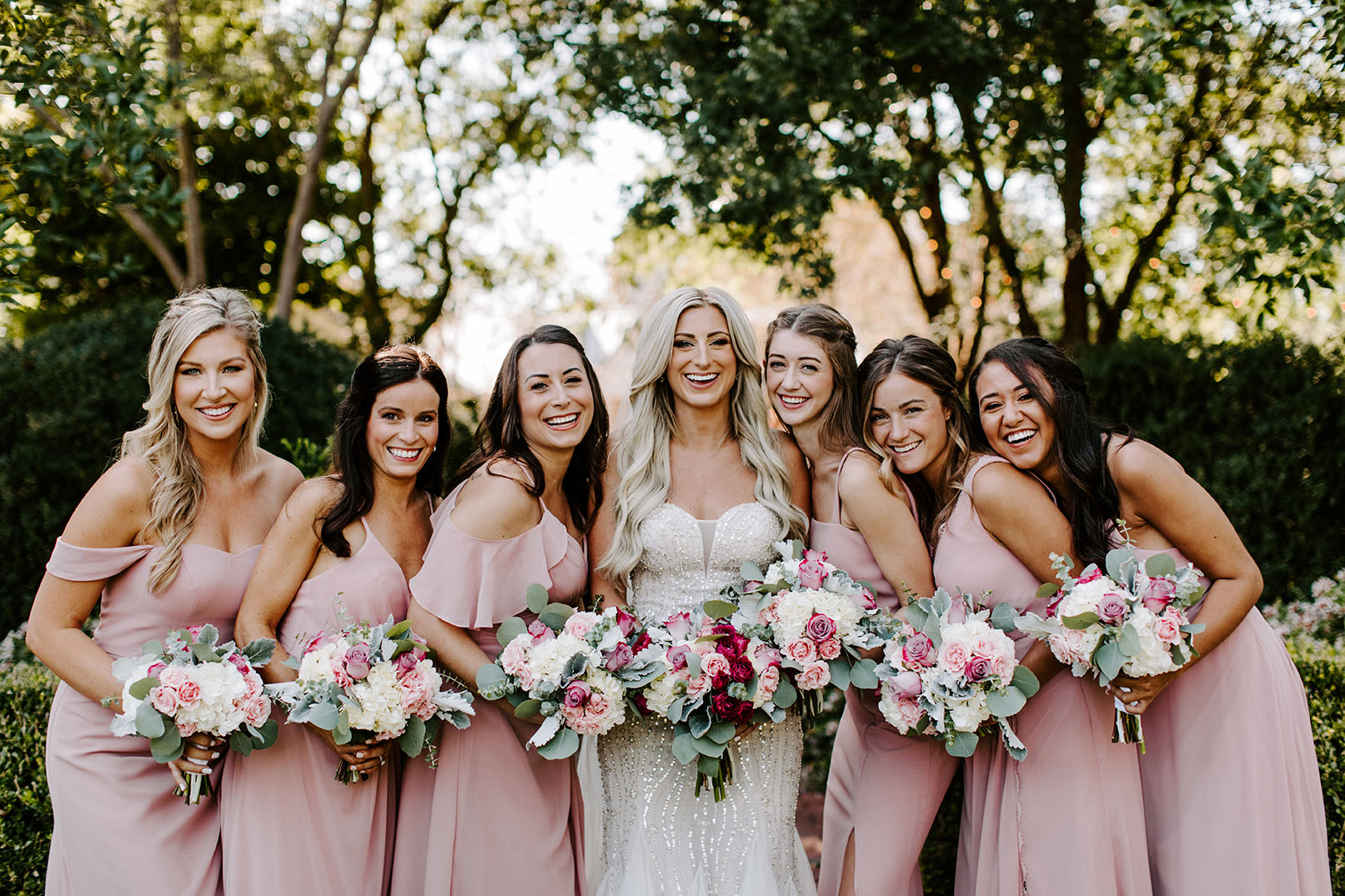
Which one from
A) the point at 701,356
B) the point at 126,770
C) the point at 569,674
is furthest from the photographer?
the point at 701,356

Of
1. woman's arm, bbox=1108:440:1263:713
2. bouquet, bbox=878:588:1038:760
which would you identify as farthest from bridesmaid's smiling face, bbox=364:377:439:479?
woman's arm, bbox=1108:440:1263:713

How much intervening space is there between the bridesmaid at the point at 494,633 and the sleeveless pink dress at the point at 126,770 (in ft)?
2.62

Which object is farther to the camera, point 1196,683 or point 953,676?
point 1196,683

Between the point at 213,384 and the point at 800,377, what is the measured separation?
265cm

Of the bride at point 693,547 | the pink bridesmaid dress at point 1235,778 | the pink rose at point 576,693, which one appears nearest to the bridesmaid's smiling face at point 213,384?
the bride at point 693,547

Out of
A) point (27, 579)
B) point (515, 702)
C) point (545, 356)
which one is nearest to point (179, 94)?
point (27, 579)

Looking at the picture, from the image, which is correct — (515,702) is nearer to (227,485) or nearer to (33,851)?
(227,485)

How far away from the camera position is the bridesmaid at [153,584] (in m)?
3.69

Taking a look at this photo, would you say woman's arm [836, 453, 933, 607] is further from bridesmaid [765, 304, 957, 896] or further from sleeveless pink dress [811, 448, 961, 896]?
sleeveless pink dress [811, 448, 961, 896]

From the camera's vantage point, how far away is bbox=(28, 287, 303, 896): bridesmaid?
3.69m

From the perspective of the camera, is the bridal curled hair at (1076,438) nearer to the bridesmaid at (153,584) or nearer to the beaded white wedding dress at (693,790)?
the beaded white wedding dress at (693,790)

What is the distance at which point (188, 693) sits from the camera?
338 cm

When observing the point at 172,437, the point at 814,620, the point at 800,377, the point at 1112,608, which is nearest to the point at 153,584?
the point at 172,437

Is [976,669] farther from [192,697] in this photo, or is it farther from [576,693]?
[192,697]
